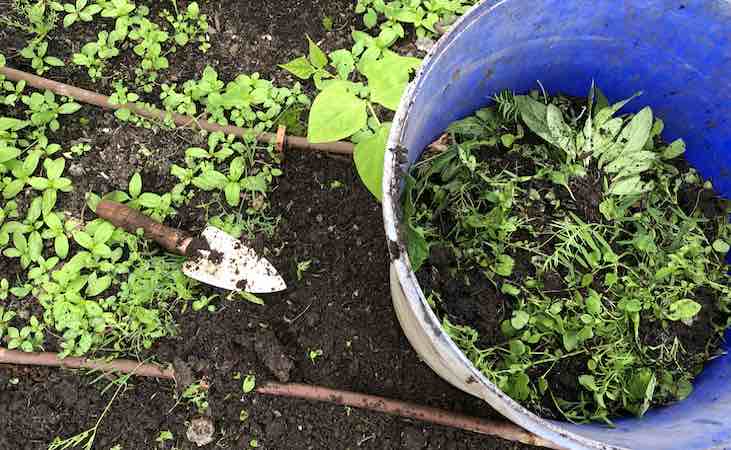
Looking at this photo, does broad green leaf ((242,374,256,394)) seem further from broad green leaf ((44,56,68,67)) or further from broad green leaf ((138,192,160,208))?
broad green leaf ((44,56,68,67))

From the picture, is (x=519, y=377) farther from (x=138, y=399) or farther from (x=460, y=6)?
(x=460, y=6)

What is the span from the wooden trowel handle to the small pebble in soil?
51 centimetres

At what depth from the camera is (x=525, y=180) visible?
153 cm

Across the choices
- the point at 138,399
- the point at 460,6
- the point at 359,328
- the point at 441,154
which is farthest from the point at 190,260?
the point at 460,6

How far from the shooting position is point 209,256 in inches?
68.1

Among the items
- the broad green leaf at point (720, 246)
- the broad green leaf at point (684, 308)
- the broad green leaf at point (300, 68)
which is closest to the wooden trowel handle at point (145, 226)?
the broad green leaf at point (300, 68)

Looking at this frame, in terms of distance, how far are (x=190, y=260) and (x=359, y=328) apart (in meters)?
0.57

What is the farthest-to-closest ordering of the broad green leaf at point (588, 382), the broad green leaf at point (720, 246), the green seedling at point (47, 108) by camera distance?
the green seedling at point (47, 108) → the broad green leaf at point (720, 246) → the broad green leaf at point (588, 382)

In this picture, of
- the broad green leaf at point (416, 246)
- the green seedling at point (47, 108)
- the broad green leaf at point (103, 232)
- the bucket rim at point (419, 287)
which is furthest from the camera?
the green seedling at point (47, 108)

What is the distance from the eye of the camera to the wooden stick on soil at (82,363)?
65.6 inches

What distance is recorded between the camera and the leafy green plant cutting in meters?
1.41

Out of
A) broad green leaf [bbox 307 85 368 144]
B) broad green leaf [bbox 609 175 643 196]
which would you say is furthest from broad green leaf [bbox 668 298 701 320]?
broad green leaf [bbox 307 85 368 144]

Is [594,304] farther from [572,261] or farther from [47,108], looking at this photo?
[47,108]

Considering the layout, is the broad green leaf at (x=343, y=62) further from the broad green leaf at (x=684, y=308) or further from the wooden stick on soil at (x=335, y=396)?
the broad green leaf at (x=684, y=308)
